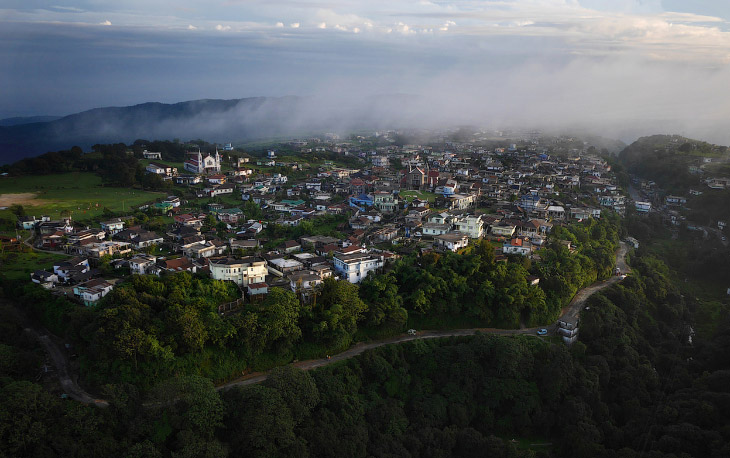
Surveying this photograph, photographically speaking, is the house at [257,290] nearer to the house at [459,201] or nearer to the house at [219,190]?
the house at [459,201]

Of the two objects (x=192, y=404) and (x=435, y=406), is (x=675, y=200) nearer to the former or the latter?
(x=435, y=406)

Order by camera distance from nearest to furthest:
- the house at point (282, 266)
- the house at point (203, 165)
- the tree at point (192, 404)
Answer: the tree at point (192, 404) < the house at point (282, 266) < the house at point (203, 165)

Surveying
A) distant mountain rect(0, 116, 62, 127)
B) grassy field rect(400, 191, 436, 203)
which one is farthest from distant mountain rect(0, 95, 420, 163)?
grassy field rect(400, 191, 436, 203)

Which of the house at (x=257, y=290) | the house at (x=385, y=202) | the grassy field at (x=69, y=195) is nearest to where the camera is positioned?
the house at (x=257, y=290)

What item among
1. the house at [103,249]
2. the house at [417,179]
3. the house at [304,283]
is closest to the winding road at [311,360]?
the house at [304,283]

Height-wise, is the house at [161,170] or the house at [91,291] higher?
the house at [161,170]

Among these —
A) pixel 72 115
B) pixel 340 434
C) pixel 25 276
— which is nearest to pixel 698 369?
pixel 340 434
